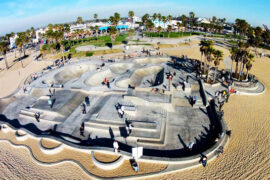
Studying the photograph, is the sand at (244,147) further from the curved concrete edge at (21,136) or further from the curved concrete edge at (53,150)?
the curved concrete edge at (21,136)

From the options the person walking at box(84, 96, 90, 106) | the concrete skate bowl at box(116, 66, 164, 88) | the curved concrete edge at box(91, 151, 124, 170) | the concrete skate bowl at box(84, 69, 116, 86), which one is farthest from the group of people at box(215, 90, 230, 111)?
the concrete skate bowl at box(84, 69, 116, 86)

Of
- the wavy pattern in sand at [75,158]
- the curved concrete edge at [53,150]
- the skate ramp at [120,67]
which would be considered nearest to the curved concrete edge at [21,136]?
the wavy pattern in sand at [75,158]

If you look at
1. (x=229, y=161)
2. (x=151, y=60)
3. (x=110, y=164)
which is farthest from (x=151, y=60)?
(x=110, y=164)

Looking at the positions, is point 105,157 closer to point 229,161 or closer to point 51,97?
point 229,161

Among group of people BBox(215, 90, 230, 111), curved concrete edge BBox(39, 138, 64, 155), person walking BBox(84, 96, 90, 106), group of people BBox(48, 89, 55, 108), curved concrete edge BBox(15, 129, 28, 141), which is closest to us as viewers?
curved concrete edge BBox(39, 138, 64, 155)

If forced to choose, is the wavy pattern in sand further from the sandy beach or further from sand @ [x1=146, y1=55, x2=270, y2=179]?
sand @ [x1=146, y1=55, x2=270, y2=179]
